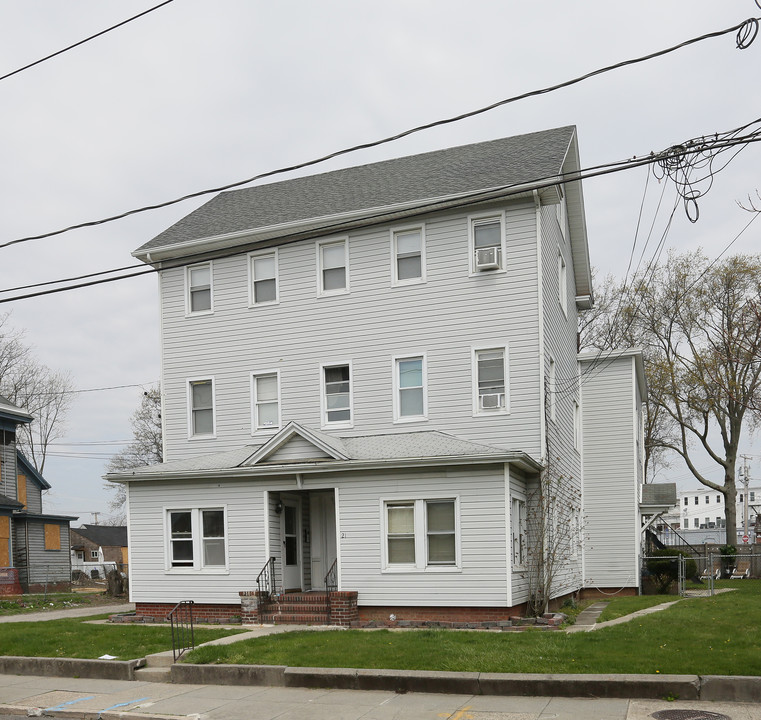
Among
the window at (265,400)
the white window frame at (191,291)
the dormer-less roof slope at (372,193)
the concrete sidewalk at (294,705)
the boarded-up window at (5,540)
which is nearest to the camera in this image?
the concrete sidewalk at (294,705)

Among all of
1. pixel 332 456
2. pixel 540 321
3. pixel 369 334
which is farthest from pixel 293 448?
pixel 540 321

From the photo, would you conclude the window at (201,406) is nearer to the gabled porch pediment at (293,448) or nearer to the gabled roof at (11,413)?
the gabled porch pediment at (293,448)

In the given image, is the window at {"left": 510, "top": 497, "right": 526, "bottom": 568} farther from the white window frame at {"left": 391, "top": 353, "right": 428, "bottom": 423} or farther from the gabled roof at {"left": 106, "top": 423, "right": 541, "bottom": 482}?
the white window frame at {"left": 391, "top": 353, "right": 428, "bottom": 423}

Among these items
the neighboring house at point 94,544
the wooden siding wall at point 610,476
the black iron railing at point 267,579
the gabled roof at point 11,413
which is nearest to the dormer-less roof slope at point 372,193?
the wooden siding wall at point 610,476

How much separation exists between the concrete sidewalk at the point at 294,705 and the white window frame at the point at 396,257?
10.9 m

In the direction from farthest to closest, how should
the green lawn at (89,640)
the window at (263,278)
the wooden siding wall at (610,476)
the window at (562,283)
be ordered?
the wooden siding wall at (610,476) < the window at (562,283) < the window at (263,278) < the green lawn at (89,640)

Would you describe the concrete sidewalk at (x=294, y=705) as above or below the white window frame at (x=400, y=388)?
below

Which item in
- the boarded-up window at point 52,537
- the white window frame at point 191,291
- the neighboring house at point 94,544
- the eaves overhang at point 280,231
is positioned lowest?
the neighboring house at point 94,544

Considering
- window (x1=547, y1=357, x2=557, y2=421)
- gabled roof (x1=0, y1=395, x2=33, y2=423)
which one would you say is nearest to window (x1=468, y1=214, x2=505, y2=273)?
window (x1=547, y1=357, x2=557, y2=421)

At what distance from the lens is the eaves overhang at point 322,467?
57.3ft

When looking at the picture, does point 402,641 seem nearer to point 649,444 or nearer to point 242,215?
point 242,215

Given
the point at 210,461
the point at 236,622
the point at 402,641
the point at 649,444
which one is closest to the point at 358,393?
the point at 210,461

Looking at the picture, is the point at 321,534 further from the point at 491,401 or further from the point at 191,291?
the point at 191,291

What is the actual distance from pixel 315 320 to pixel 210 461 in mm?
4203
